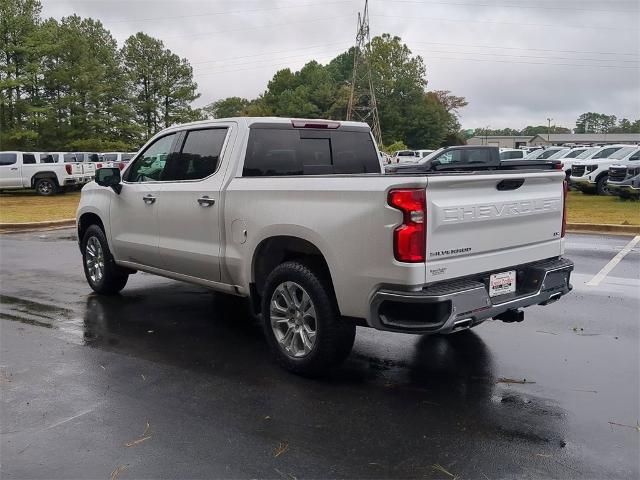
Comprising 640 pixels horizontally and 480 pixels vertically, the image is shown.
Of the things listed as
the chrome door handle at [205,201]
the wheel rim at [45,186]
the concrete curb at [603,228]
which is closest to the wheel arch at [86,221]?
the chrome door handle at [205,201]

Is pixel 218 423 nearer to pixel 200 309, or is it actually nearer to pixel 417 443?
pixel 417 443

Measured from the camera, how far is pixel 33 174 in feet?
78.9

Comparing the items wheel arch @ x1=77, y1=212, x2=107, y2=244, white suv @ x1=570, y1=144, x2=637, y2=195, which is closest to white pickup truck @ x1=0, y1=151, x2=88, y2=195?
wheel arch @ x1=77, y1=212, x2=107, y2=244

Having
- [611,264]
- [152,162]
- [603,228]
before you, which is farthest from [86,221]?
[603,228]

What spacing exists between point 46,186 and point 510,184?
76.8 ft

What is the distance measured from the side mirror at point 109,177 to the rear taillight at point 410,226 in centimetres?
389

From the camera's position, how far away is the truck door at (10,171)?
23.8m

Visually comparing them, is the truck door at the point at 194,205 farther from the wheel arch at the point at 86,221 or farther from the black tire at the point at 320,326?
the wheel arch at the point at 86,221

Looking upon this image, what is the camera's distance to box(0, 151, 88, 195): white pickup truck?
2383 cm

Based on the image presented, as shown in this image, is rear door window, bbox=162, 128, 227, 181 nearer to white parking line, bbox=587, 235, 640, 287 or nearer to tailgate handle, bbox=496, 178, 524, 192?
tailgate handle, bbox=496, 178, 524, 192

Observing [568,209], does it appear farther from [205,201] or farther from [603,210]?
[205,201]

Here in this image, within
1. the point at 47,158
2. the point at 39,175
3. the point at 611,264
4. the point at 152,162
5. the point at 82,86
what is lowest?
the point at 611,264

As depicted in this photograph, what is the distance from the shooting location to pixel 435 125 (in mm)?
92875

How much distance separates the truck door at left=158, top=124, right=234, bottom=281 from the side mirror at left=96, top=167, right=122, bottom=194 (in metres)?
0.89
